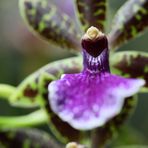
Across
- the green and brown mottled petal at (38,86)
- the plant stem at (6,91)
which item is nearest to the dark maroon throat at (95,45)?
the green and brown mottled petal at (38,86)

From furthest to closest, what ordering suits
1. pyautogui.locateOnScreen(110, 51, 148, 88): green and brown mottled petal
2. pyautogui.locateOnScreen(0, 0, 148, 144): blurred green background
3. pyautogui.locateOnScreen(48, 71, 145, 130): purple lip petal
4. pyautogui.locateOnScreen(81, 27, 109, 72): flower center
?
pyautogui.locateOnScreen(0, 0, 148, 144): blurred green background < pyautogui.locateOnScreen(110, 51, 148, 88): green and brown mottled petal < pyautogui.locateOnScreen(81, 27, 109, 72): flower center < pyautogui.locateOnScreen(48, 71, 145, 130): purple lip petal

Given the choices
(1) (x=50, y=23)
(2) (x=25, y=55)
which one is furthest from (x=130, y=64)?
(2) (x=25, y=55)

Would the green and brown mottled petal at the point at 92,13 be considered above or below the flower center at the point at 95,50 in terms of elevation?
above

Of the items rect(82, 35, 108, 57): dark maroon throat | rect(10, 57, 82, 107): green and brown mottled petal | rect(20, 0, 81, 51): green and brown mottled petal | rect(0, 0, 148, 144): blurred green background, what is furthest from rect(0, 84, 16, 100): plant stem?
rect(0, 0, 148, 144): blurred green background

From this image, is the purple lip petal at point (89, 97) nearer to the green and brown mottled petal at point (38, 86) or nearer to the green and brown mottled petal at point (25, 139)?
the green and brown mottled petal at point (38, 86)

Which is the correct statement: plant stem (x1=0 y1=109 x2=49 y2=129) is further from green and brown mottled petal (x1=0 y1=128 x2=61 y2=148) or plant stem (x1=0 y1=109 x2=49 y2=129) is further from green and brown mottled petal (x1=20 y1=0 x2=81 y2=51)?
green and brown mottled petal (x1=20 y1=0 x2=81 y2=51)
